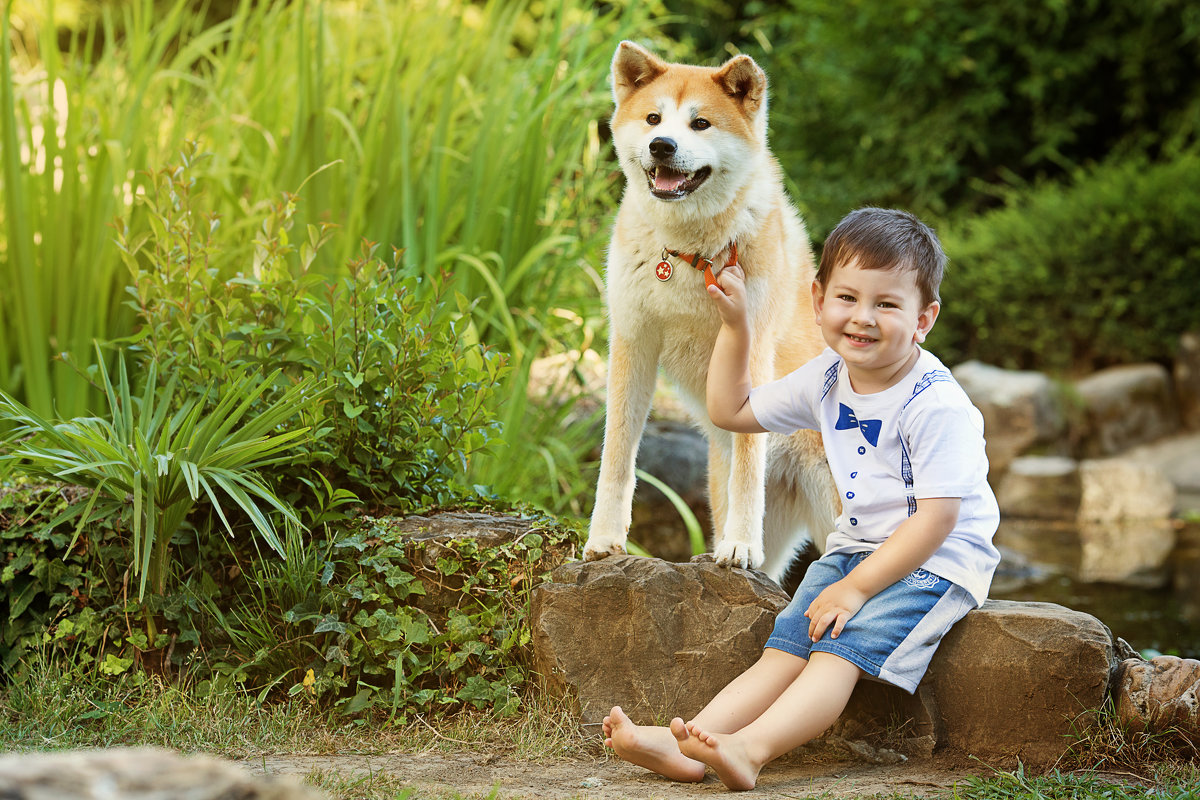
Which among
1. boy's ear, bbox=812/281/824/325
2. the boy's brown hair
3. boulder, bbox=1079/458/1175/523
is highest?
the boy's brown hair

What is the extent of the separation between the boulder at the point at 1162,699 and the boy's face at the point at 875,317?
888 millimetres

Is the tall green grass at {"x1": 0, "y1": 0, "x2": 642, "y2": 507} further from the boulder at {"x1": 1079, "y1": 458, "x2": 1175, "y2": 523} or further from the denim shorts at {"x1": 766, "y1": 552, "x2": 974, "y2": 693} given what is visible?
the boulder at {"x1": 1079, "y1": 458, "x2": 1175, "y2": 523}

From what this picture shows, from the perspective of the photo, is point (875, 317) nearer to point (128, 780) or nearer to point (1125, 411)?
point (128, 780)

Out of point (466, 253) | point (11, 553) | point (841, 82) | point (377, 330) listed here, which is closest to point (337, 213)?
point (466, 253)

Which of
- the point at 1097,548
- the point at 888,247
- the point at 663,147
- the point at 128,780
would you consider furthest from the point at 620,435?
the point at 1097,548

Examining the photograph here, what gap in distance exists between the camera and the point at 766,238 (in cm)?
287

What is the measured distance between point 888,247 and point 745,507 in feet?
2.59

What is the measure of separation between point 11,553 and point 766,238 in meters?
2.22

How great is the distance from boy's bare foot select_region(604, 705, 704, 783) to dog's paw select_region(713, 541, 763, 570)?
590 mm

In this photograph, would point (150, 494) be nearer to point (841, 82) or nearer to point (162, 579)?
point (162, 579)

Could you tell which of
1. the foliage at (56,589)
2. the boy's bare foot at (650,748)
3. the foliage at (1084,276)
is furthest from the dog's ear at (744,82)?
the foliage at (1084,276)

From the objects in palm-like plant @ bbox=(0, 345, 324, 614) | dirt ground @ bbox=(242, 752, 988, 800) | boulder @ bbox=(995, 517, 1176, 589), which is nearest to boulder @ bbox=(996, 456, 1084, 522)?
boulder @ bbox=(995, 517, 1176, 589)

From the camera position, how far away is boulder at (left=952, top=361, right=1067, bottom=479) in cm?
802

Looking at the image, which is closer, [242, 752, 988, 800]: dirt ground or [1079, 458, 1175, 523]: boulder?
[242, 752, 988, 800]: dirt ground
